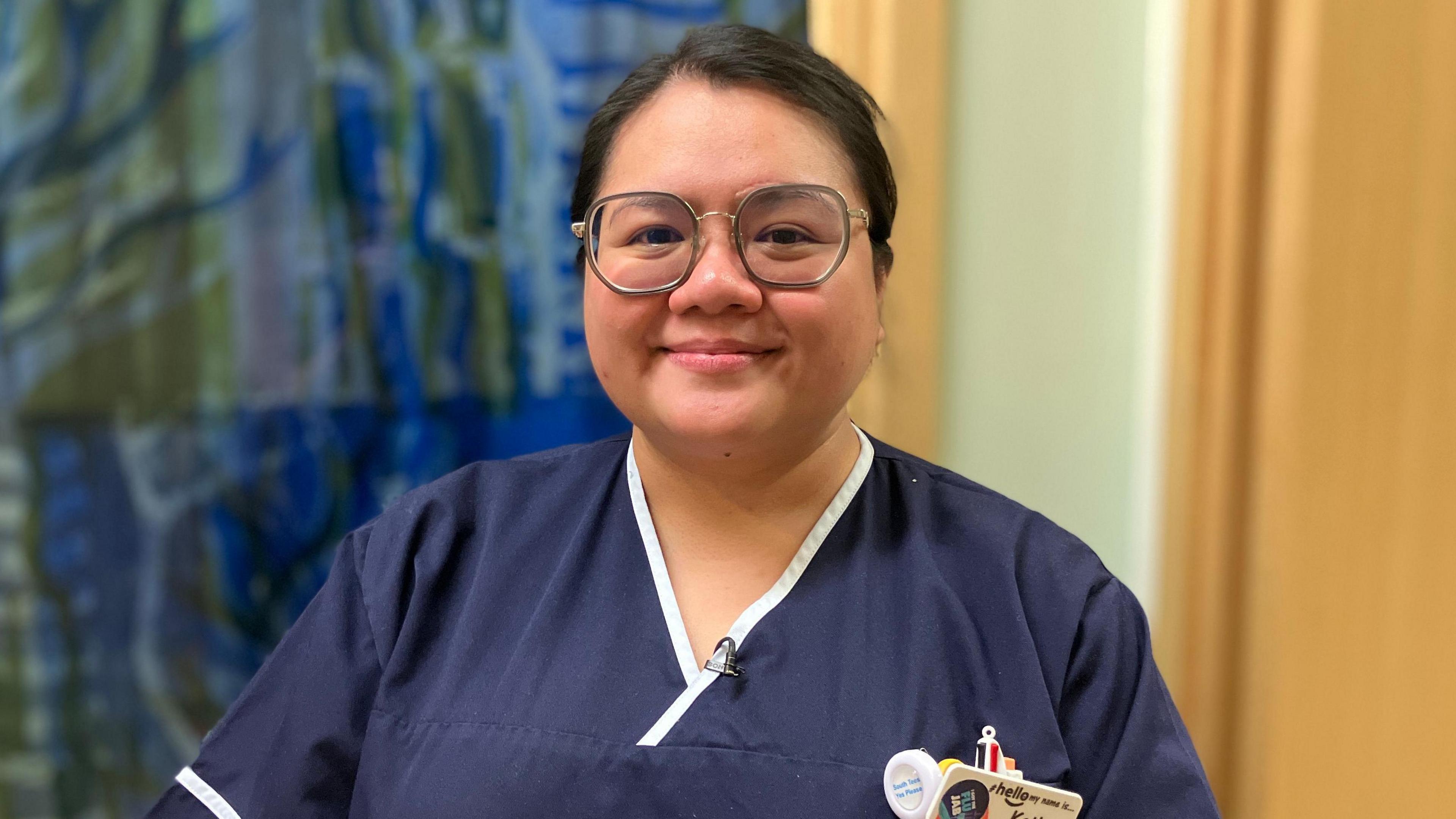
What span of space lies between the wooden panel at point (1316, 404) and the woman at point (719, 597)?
575 mm

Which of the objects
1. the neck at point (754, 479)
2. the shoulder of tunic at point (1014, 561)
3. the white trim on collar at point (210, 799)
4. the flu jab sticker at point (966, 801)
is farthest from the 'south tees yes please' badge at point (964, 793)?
the white trim on collar at point (210, 799)

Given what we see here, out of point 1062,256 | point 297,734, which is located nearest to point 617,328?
point 297,734

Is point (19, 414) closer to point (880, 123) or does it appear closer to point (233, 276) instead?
point (233, 276)

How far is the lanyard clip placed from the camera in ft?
3.15

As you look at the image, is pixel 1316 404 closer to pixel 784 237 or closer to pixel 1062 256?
pixel 1062 256

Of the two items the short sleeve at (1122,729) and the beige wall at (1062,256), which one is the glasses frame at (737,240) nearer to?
the short sleeve at (1122,729)

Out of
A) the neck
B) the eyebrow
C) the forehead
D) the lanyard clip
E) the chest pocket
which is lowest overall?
the chest pocket

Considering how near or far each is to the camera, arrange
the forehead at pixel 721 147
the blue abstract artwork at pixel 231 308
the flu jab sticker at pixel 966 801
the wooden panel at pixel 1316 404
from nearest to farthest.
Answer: the flu jab sticker at pixel 966 801
the forehead at pixel 721 147
the blue abstract artwork at pixel 231 308
the wooden panel at pixel 1316 404

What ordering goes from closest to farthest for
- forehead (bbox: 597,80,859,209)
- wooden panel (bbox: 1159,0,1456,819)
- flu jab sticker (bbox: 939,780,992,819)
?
flu jab sticker (bbox: 939,780,992,819) < forehead (bbox: 597,80,859,209) < wooden panel (bbox: 1159,0,1456,819)

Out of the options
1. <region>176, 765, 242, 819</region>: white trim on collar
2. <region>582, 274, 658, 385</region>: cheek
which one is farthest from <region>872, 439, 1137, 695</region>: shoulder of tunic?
<region>176, 765, 242, 819</region>: white trim on collar

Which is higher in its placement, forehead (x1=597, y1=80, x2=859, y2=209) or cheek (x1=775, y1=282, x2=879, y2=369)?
forehead (x1=597, y1=80, x2=859, y2=209)

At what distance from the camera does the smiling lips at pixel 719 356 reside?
0.97m

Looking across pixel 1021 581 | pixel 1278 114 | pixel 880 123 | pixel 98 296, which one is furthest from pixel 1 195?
pixel 1278 114

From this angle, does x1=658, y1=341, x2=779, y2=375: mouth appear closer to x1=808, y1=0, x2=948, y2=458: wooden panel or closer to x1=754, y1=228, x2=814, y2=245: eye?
x1=754, y1=228, x2=814, y2=245: eye
